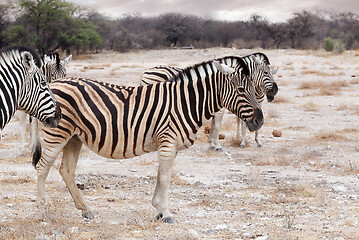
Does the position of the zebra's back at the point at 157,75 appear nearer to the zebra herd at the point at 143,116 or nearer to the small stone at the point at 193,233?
the zebra herd at the point at 143,116

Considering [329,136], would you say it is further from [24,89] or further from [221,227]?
[24,89]

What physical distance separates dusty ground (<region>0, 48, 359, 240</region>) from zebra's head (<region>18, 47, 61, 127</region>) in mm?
1084

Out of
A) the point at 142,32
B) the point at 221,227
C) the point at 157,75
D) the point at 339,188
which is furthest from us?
the point at 142,32

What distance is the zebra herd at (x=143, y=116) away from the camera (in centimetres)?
525

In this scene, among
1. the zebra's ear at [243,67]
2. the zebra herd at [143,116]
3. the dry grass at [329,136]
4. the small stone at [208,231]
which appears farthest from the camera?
the dry grass at [329,136]

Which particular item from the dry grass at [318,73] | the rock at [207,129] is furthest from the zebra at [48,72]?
the dry grass at [318,73]

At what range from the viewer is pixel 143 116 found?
5.36m

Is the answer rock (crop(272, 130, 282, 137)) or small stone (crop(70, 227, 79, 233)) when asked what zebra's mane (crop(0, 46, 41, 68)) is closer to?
small stone (crop(70, 227, 79, 233))

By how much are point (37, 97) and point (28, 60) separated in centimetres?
37

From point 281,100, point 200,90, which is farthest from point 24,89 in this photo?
point 281,100

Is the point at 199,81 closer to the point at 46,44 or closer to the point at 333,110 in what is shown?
the point at 333,110

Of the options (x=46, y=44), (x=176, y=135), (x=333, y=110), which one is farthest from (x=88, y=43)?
(x=176, y=135)

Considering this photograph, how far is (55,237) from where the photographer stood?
Result: 4.74 m

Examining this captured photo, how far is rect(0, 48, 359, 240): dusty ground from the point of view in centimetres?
506
